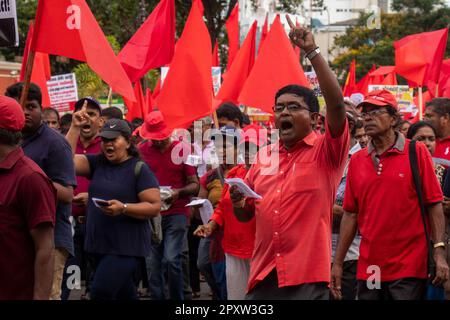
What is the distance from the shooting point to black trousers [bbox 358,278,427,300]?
6121 millimetres

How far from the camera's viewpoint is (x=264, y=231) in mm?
5539

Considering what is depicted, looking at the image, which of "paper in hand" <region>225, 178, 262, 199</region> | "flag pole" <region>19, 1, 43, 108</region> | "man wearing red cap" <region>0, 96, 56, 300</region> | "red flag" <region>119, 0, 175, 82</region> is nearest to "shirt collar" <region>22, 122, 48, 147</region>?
"flag pole" <region>19, 1, 43, 108</region>

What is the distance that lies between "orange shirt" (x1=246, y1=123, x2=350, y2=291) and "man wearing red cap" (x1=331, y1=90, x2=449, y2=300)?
2.66 feet

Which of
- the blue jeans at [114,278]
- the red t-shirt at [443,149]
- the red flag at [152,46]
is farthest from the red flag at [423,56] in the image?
the blue jeans at [114,278]

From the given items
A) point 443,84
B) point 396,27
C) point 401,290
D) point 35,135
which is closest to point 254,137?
point 35,135

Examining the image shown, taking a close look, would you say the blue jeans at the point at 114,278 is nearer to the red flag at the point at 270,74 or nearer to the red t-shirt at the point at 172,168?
the red t-shirt at the point at 172,168

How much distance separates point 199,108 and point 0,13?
10.8ft

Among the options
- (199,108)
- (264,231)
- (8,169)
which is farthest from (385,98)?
(199,108)

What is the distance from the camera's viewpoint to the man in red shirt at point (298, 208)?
5.36 metres

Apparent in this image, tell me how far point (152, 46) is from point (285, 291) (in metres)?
6.10

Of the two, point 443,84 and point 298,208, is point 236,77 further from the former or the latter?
point 298,208

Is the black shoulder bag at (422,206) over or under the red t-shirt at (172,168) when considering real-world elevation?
over
